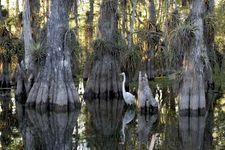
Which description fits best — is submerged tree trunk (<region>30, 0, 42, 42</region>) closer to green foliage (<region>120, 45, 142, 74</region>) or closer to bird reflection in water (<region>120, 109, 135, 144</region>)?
green foliage (<region>120, 45, 142, 74</region>)

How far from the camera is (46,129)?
58.6 feet

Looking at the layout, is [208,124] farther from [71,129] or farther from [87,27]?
[87,27]

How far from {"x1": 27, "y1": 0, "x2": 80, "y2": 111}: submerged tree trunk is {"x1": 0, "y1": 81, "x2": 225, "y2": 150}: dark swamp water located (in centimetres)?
66

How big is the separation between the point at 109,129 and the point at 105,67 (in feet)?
26.9

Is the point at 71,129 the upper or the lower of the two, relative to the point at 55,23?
lower

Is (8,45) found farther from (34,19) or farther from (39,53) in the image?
(39,53)

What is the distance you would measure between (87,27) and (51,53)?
19.8 metres

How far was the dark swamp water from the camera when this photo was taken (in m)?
15.5

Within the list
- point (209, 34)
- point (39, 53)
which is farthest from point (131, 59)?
point (39, 53)

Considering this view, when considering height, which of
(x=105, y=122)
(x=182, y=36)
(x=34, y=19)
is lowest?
(x=105, y=122)

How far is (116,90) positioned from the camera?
2619 centimetres

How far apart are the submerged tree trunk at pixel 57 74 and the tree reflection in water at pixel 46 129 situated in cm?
61

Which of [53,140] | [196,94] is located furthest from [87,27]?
[53,140]

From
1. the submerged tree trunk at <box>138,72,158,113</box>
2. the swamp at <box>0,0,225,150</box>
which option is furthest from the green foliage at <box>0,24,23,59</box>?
the submerged tree trunk at <box>138,72,158,113</box>
